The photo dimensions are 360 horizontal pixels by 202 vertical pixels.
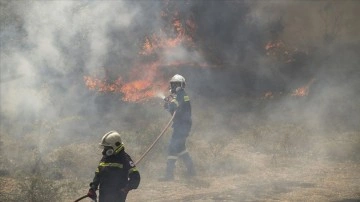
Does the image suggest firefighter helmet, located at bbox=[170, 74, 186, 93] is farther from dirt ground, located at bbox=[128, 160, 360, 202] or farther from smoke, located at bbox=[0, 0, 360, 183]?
smoke, located at bbox=[0, 0, 360, 183]

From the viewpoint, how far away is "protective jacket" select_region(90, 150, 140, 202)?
14.9ft

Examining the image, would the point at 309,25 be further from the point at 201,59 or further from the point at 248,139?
the point at 248,139

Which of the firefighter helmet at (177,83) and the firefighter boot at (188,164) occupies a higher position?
the firefighter helmet at (177,83)

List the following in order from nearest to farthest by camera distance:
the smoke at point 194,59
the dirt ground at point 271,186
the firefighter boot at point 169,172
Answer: the dirt ground at point 271,186 < the firefighter boot at point 169,172 < the smoke at point 194,59

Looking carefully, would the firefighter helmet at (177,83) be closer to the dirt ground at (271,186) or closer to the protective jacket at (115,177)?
the dirt ground at (271,186)

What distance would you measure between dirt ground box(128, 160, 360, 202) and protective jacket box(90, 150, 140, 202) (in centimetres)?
231

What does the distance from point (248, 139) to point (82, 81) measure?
6.30 metres

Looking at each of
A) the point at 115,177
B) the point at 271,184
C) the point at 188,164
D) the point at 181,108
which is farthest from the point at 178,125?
the point at 115,177

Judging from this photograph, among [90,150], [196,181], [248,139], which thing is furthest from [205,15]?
[196,181]

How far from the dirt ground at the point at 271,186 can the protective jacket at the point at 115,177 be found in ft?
7.59

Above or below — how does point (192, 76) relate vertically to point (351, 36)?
below

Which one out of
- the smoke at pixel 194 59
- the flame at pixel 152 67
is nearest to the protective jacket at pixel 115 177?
the smoke at pixel 194 59

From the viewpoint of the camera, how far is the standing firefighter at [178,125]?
8211 mm

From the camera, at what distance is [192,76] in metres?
15.2
